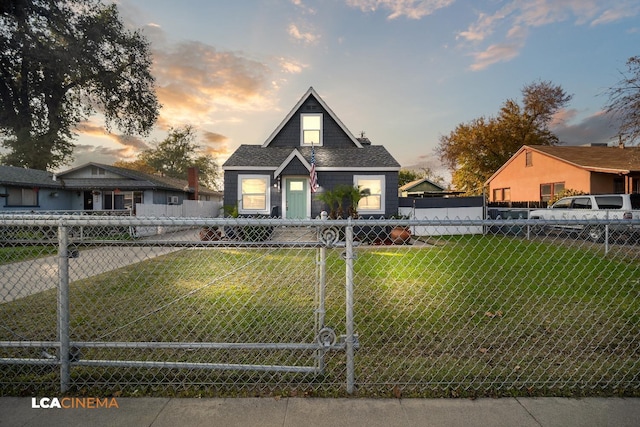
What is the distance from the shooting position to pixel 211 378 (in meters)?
3.01

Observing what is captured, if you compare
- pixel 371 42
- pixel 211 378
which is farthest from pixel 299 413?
pixel 371 42

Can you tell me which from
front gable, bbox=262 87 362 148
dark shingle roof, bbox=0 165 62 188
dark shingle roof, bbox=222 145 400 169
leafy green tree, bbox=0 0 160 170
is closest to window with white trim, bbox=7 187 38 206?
dark shingle roof, bbox=0 165 62 188

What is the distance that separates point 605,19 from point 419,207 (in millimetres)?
10103

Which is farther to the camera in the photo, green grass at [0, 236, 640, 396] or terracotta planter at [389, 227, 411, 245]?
terracotta planter at [389, 227, 411, 245]

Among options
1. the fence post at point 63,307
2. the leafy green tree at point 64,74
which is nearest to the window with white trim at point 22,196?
the leafy green tree at point 64,74

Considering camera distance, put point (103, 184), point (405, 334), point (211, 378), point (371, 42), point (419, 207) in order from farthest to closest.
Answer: point (103, 184), point (419, 207), point (371, 42), point (405, 334), point (211, 378)

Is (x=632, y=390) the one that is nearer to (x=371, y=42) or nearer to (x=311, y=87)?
(x=371, y=42)

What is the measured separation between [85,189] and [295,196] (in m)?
19.2

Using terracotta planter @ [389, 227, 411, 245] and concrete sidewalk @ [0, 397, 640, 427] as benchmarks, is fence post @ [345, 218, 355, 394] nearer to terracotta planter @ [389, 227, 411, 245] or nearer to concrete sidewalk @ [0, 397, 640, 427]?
concrete sidewalk @ [0, 397, 640, 427]

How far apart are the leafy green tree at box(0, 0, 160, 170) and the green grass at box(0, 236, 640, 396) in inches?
517

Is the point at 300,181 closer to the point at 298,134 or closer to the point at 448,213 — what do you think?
the point at 298,134

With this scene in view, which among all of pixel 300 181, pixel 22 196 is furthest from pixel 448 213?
pixel 22 196

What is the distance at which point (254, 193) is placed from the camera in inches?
633

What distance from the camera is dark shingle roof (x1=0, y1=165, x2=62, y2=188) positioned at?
20.0m
